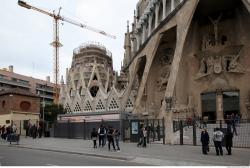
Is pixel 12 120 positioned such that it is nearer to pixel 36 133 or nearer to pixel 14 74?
pixel 36 133

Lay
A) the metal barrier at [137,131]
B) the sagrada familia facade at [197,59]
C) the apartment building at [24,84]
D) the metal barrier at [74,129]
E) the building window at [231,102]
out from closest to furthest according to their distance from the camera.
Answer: the metal barrier at [137,131]
the metal barrier at [74,129]
the sagrada familia facade at [197,59]
the building window at [231,102]
the apartment building at [24,84]

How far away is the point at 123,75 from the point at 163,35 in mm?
29615

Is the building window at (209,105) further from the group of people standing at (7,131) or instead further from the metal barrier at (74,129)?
the group of people standing at (7,131)

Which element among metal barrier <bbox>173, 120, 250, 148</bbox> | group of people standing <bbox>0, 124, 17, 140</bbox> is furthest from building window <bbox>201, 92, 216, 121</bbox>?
group of people standing <bbox>0, 124, 17, 140</bbox>

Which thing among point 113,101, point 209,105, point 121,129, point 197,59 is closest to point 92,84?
point 113,101

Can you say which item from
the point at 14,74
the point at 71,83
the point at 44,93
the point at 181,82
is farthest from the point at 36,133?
the point at 44,93

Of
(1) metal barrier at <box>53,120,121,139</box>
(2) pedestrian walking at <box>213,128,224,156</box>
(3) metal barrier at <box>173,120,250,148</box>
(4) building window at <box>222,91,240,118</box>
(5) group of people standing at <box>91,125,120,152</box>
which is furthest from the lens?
(4) building window at <box>222,91,240,118</box>

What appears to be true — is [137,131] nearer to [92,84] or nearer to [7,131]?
[7,131]

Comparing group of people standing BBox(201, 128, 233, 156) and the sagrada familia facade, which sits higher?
the sagrada familia facade

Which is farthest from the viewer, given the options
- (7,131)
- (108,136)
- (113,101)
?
(113,101)

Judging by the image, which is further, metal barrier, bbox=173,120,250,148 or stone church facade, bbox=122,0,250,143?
stone church facade, bbox=122,0,250,143

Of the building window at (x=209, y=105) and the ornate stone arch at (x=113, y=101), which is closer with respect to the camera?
the building window at (x=209, y=105)

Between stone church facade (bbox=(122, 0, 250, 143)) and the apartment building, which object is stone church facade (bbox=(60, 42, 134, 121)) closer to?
the apartment building

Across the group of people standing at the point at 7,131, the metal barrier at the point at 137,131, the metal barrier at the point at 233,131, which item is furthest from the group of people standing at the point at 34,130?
the metal barrier at the point at 233,131
